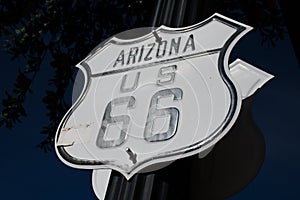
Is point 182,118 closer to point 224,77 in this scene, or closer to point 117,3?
point 224,77

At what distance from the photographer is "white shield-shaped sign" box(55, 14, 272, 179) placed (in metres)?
0.79

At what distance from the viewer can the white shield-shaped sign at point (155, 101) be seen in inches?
31.3

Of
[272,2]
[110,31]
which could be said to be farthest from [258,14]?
[110,31]

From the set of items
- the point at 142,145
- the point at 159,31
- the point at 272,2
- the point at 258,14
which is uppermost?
the point at 258,14

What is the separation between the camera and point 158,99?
2.79 feet

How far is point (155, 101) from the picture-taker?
85 centimetres

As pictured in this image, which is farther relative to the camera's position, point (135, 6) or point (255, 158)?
point (135, 6)

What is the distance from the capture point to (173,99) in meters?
0.84

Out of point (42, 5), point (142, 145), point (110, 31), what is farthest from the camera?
point (110, 31)

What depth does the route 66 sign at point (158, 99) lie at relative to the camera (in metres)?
0.79

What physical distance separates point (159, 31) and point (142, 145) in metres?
0.28

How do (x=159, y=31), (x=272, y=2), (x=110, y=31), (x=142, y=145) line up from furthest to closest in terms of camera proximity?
(x=110, y=31), (x=272, y=2), (x=159, y=31), (x=142, y=145)

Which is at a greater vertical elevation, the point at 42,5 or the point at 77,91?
the point at 42,5

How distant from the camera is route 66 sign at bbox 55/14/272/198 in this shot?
2.61 feet
